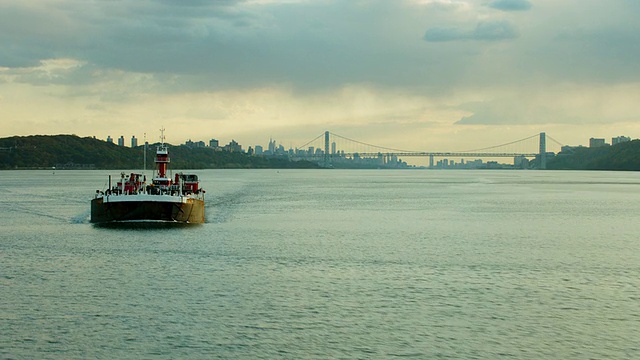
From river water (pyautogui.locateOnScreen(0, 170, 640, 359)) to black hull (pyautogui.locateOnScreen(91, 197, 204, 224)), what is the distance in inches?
69.3

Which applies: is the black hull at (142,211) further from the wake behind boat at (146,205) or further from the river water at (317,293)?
the river water at (317,293)

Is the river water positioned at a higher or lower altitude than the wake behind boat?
lower

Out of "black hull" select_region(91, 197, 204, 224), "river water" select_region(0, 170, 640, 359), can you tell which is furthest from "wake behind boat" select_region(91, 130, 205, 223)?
"river water" select_region(0, 170, 640, 359)

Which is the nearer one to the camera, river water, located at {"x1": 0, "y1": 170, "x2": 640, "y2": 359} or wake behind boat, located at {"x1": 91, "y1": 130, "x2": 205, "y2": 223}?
river water, located at {"x1": 0, "y1": 170, "x2": 640, "y2": 359}

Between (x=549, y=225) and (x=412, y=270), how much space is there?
32.1 m

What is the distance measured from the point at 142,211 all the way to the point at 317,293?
30.8 metres

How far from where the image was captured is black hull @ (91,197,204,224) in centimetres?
5822

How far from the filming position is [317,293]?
3052cm

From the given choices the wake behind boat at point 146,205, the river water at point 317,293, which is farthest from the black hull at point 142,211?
the river water at point 317,293

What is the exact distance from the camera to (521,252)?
45031 millimetres

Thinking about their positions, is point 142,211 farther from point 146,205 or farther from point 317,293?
point 317,293

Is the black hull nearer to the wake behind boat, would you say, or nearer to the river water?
the wake behind boat

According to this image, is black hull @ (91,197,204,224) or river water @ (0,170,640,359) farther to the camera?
black hull @ (91,197,204,224)

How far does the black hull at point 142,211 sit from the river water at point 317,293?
1761 millimetres
